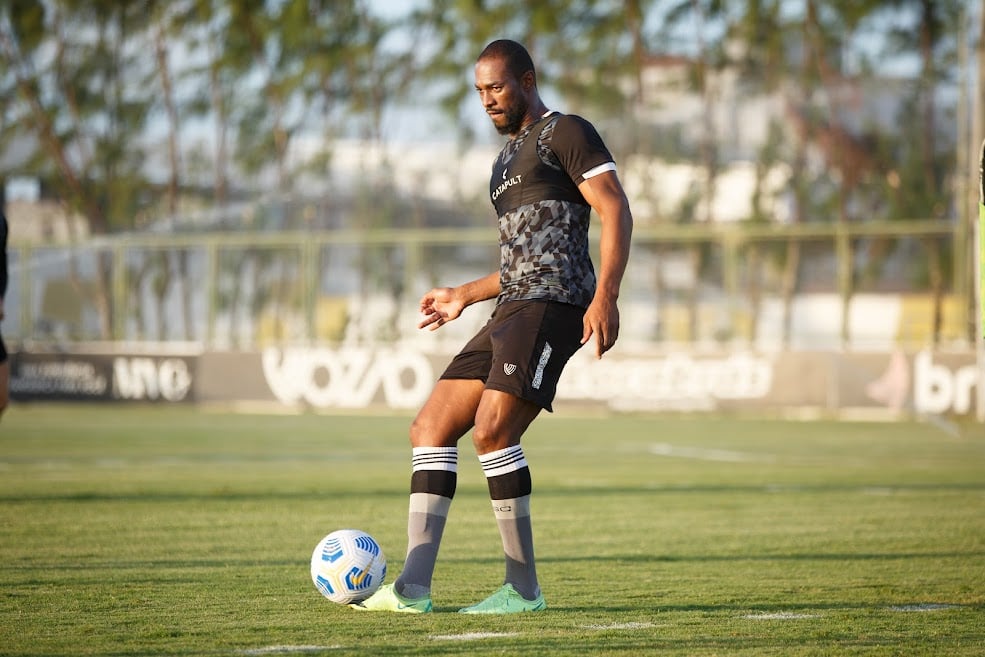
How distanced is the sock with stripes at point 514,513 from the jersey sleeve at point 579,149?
3.66 ft

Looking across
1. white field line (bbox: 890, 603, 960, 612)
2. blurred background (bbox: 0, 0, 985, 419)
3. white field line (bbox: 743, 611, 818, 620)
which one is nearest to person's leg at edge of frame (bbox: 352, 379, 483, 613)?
white field line (bbox: 743, 611, 818, 620)

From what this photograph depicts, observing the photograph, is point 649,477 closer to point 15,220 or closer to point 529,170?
point 529,170

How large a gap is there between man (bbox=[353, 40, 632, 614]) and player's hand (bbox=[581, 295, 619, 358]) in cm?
7

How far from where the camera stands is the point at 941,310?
23922mm

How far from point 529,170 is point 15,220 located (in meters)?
37.7

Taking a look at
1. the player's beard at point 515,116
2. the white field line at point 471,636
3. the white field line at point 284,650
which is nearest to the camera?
the white field line at point 284,650

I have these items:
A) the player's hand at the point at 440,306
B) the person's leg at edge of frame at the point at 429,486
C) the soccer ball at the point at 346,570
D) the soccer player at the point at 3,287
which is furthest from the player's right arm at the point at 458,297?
the soccer player at the point at 3,287

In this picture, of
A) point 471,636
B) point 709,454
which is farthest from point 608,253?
point 709,454

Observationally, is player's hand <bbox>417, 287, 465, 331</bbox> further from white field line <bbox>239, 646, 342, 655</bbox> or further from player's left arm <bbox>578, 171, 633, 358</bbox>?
white field line <bbox>239, 646, 342, 655</bbox>

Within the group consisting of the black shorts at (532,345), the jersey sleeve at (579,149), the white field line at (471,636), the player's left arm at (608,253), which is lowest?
the white field line at (471,636)

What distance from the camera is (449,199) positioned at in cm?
3002

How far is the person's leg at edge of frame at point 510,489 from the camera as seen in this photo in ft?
18.6

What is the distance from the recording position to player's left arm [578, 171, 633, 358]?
17.9ft

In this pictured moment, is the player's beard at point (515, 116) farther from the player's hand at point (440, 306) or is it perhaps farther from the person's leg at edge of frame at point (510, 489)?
the person's leg at edge of frame at point (510, 489)
